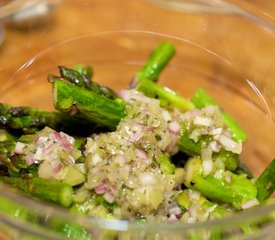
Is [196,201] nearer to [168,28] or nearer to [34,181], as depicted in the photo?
[34,181]

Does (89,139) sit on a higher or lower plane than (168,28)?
lower

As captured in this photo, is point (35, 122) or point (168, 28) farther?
point (168, 28)

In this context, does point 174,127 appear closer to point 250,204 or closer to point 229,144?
point 229,144

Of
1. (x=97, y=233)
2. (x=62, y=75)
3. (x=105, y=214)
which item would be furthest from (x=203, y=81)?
(x=97, y=233)

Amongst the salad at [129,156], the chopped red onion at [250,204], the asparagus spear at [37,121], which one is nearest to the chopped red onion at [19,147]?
the salad at [129,156]

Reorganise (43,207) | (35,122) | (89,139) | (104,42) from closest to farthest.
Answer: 1. (43,207)
2. (89,139)
3. (35,122)
4. (104,42)

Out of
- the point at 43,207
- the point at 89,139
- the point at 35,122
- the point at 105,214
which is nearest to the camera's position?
the point at 43,207

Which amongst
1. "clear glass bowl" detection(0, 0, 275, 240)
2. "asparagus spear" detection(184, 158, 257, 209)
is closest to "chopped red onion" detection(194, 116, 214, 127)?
"asparagus spear" detection(184, 158, 257, 209)
